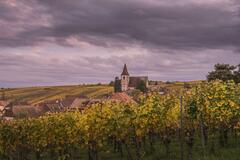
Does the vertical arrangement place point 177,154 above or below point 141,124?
below

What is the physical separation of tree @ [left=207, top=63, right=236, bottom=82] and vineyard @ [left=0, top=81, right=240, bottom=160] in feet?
148

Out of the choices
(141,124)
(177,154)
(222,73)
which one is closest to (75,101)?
(222,73)

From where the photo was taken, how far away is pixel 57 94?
196m

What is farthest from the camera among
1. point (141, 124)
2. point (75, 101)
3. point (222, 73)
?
point (75, 101)

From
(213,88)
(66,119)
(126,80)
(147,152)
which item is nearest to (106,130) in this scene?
(66,119)

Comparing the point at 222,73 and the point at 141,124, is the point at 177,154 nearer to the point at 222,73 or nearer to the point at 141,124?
the point at 141,124

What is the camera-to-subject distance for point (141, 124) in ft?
115

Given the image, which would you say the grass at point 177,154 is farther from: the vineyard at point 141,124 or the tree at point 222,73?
the tree at point 222,73

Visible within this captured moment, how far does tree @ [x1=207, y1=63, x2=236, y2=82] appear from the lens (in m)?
84.6

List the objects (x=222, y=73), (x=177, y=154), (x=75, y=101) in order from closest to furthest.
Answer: (x=177, y=154) < (x=222, y=73) < (x=75, y=101)

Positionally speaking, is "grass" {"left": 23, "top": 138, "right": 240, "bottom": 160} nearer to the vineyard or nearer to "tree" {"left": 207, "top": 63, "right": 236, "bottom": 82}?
the vineyard

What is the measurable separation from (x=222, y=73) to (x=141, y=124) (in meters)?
53.8

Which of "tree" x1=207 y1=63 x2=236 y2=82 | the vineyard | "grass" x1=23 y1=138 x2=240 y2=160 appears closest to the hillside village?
"tree" x1=207 y1=63 x2=236 y2=82

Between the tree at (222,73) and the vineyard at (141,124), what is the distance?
45.0m
